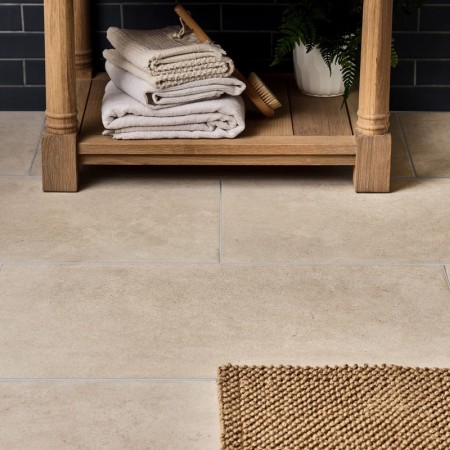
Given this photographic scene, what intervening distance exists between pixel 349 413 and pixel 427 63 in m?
1.68

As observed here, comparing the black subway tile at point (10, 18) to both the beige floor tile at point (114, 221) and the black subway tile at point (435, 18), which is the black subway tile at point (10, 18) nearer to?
the beige floor tile at point (114, 221)

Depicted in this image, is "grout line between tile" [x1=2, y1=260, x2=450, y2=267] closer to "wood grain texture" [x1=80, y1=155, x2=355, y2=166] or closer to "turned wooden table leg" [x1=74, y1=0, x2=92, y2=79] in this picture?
"wood grain texture" [x1=80, y1=155, x2=355, y2=166]

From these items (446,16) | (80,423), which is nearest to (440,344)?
(80,423)

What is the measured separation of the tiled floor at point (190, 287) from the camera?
196cm

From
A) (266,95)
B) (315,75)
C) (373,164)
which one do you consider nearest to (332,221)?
(373,164)

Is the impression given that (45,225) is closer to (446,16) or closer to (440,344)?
(440,344)

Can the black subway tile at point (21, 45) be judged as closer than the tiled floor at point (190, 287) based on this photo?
No

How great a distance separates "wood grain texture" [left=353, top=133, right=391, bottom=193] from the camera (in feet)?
8.94

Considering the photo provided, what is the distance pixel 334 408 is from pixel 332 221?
79 centimetres

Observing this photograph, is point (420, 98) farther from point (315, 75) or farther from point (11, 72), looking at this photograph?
point (11, 72)

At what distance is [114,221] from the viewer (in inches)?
103

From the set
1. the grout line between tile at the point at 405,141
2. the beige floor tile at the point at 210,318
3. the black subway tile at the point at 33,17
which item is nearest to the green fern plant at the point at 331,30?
the grout line between tile at the point at 405,141

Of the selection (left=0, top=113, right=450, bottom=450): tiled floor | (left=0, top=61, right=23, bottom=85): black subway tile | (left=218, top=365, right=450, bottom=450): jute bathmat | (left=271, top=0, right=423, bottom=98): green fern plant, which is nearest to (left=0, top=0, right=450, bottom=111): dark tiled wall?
(left=0, top=61, right=23, bottom=85): black subway tile

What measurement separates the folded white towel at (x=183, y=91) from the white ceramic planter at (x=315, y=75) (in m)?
0.34
